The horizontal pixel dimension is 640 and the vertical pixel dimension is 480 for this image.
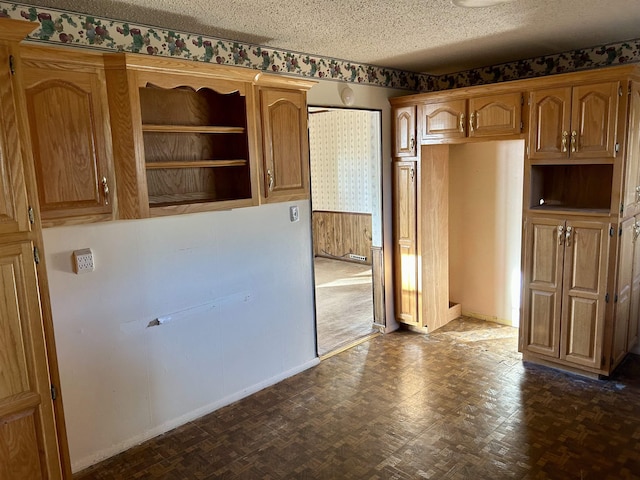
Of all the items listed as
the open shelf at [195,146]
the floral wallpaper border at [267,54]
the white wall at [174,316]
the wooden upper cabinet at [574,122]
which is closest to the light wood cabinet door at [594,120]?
the wooden upper cabinet at [574,122]

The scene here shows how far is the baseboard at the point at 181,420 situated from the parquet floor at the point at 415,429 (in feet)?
0.14

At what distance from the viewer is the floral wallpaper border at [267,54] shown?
237 cm

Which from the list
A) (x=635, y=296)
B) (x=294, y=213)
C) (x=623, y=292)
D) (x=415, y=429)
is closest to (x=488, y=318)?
(x=635, y=296)

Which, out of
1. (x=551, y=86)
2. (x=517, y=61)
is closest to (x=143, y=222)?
(x=551, y=86)

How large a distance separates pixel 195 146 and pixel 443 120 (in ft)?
6.56

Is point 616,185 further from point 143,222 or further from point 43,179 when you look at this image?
point 43,179

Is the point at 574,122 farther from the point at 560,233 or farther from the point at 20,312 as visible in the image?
the point at 20,312

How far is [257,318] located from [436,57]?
2.42 m

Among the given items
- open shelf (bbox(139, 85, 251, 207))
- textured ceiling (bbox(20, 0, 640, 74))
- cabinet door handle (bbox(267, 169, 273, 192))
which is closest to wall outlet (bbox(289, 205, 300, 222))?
cabinet door handle (bbox(267, 169, 273, 192))

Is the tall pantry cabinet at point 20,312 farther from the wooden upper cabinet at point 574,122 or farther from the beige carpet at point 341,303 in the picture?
the wooden upper cabinet at point 574,122

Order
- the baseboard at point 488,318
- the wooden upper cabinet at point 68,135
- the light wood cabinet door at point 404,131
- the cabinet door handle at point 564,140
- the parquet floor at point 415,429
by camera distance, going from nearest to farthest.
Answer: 1. the wooden upper cabinet at point 68,135
2. the parquet floor at point 415,429
3. the cabinet door handle at point 564,140
4. the light wood cabinet door at point 404,131
5. the baseboard at point 488,318

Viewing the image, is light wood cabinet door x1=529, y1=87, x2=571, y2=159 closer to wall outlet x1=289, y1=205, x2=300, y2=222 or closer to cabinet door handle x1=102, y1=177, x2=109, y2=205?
wall outlet x1=289, y1=205, x2=300, y2=222

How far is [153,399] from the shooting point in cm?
282

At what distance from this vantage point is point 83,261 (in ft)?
7.99
